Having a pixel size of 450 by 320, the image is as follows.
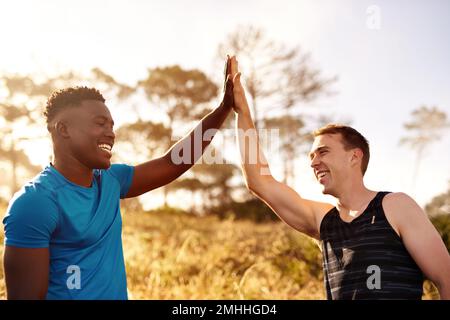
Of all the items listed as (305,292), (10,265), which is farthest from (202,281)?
(10,265)

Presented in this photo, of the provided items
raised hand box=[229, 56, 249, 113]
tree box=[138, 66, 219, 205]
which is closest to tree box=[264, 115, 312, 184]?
tree box=[138, 66, 219, 205]

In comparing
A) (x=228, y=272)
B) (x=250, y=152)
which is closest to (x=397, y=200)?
(x=250, y=152)

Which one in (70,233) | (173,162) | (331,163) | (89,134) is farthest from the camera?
(173,162)

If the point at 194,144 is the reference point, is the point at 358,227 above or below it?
below

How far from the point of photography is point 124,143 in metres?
25.2

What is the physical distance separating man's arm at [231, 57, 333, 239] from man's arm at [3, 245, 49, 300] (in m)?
1.82

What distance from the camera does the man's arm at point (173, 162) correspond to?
371cm

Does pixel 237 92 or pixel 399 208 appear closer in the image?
pixel 399 208

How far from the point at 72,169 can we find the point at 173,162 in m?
0.88

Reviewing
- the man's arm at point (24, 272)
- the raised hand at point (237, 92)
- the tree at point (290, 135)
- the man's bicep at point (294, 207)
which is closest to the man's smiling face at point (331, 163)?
the man's bicep at point (294, 207)

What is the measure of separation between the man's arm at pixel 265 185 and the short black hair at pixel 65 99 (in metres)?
1.29

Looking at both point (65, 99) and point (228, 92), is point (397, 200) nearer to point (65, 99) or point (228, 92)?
point (228, 92)

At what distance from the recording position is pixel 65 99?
3203 millimetres

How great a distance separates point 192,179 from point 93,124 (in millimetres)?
23150
